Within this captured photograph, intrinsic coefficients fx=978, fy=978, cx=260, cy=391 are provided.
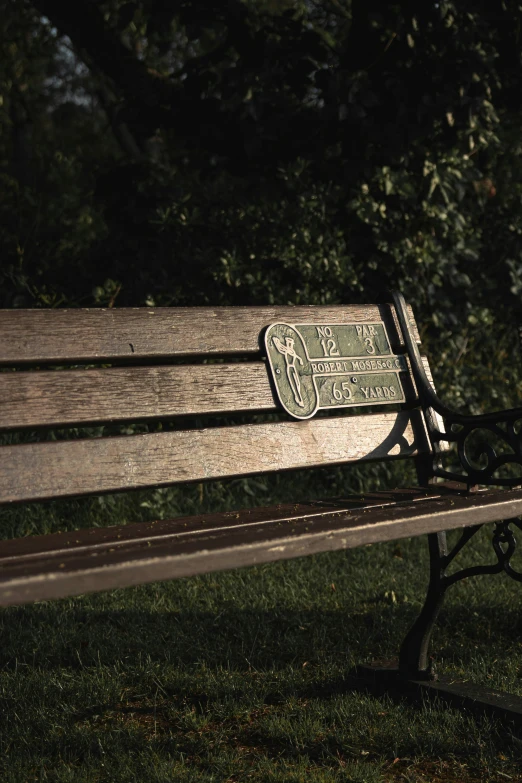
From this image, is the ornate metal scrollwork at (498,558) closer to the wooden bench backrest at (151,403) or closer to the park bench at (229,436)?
the park bench at (229,436)

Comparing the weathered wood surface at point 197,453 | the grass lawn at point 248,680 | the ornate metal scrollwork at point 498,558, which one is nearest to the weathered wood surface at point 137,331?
the weathered wood surface at point 197,453

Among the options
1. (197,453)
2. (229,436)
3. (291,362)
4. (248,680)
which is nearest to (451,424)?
(291,362)

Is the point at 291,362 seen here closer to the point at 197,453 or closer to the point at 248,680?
the point at 197,453

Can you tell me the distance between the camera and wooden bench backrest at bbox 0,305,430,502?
2.46 metres

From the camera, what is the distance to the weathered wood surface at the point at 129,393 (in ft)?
8.06

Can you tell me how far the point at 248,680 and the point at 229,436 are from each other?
2.77 feet

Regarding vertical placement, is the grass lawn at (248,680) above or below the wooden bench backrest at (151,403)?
below

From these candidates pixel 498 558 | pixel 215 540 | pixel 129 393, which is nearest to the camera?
pixel 215 540

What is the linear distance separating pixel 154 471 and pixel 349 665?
1.08m

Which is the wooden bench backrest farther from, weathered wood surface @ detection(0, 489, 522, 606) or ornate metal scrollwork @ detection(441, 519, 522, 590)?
ornate metal scrollwork @ detection(441, 519, 522, 590)

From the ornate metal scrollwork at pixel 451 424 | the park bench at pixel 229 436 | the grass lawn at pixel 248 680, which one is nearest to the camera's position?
the park bench at pixel 229 436

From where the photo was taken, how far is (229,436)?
2.77 meters

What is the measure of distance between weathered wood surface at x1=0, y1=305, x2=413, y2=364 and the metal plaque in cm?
5

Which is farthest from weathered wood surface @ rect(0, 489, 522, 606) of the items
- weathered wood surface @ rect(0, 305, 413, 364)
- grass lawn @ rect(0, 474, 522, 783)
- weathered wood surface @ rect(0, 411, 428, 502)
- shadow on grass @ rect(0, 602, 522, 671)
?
shadow on grass @ rect(0, 602, 522, 671)
